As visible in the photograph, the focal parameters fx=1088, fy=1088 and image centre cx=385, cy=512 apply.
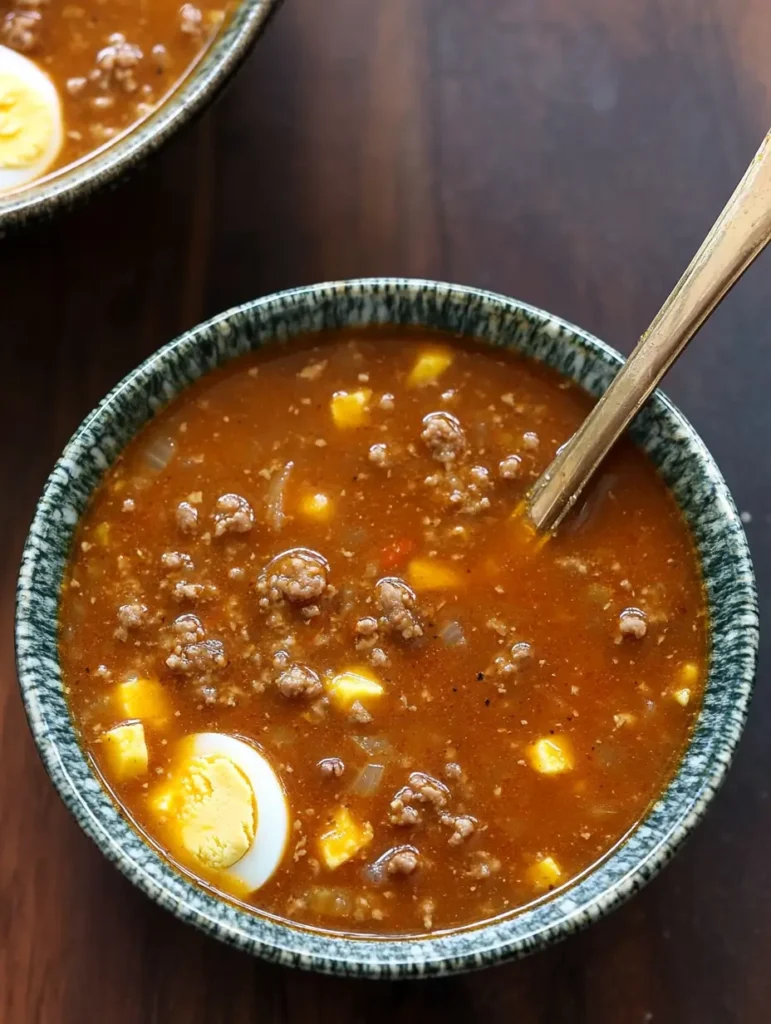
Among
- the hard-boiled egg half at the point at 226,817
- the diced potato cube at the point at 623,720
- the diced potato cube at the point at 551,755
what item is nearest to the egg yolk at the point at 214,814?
the hard-boiled egg half at the point at 226,817

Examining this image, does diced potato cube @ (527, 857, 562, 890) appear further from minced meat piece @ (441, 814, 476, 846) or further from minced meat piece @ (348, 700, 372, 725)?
minced meat piece @ (348, 700, 372, 725)

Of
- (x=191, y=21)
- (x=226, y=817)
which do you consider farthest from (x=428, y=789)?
(x=191, y=21)

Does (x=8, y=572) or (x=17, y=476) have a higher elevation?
(x=17, y=476)

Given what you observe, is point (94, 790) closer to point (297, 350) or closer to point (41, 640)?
point (41, 640)

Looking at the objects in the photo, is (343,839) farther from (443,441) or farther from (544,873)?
Result: (443,441)

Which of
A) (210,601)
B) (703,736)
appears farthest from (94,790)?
(703,736)
